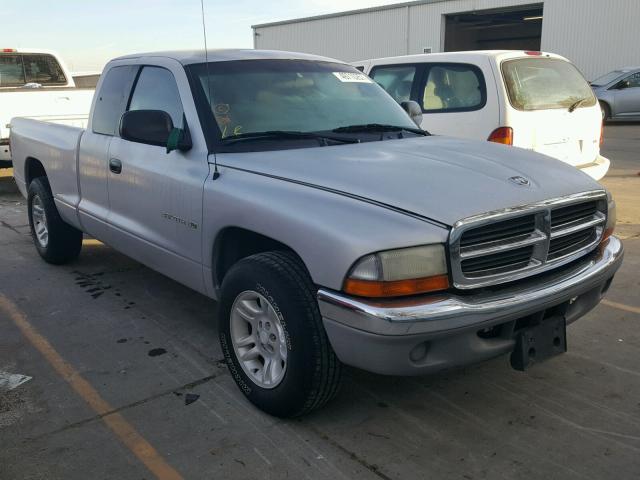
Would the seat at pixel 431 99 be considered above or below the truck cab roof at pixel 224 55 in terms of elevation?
below

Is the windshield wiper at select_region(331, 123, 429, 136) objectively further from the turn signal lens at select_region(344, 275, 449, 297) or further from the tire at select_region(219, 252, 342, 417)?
the turn signal lens at select_region(344, 275, 449, 297)

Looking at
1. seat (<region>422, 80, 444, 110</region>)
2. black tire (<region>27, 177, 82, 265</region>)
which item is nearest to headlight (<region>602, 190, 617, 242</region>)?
seat (<region>422, 80, 444, 110</region>)

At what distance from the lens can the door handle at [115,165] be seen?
4.43 meters

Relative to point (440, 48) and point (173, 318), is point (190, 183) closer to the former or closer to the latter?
point (173, 318)

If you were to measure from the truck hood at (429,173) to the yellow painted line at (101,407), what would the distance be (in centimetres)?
141

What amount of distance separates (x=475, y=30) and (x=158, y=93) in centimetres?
3550

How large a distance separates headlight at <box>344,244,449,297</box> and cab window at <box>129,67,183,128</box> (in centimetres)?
185

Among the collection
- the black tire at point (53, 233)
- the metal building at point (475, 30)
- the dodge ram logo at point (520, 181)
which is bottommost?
the black tire at point (53, 233)

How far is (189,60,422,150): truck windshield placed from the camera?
380 cm

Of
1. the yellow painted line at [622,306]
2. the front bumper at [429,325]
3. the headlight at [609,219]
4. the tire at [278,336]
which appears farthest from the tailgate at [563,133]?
the tire at [278,336]

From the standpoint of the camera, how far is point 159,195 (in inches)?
157

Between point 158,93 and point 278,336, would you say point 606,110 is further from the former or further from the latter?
point 278,336

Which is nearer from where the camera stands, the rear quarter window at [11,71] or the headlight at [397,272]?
the headlight at [397,272]

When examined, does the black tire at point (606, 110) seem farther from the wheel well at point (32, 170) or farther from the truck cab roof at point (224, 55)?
the wheel well at point (32, 170)
